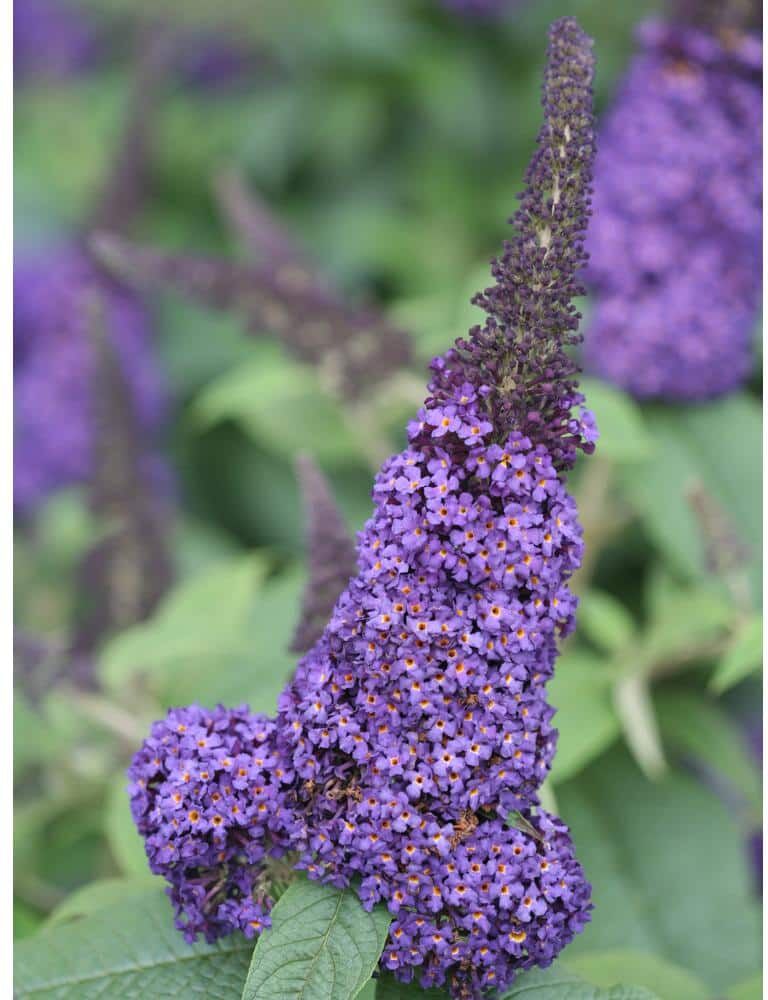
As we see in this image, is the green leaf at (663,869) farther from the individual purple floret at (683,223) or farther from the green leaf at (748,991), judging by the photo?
the individual purple floret at (683,223)

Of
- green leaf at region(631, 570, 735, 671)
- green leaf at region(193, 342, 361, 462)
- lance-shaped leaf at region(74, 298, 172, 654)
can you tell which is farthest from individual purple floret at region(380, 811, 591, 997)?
green leaf at region(193, 342, 361, 462)

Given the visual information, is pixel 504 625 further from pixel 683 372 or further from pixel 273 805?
pixel 683 372

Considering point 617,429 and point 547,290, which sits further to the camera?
point 617,429

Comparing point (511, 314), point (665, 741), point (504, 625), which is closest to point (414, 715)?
point (504, 625)

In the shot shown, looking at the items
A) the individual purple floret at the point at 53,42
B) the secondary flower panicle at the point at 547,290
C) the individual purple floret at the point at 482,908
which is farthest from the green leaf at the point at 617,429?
the individual purple floret at the point at 53,42

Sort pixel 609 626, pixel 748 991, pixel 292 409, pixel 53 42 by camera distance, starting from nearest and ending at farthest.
→ pixel 748 991
pixel 609 626
pixel 292 409
pixel 53 42

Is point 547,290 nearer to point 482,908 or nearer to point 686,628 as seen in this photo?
point 482,908

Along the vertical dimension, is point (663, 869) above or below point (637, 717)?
below

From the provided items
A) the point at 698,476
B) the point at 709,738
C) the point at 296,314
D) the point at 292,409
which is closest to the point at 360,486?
the point at 292,409
